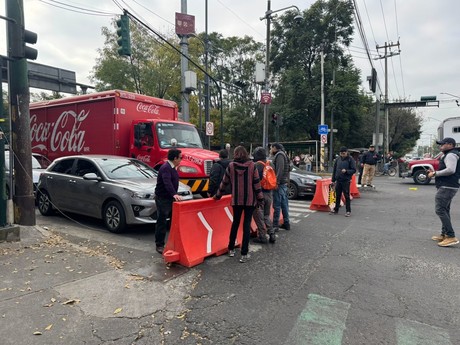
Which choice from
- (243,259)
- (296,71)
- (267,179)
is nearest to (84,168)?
(267,179)

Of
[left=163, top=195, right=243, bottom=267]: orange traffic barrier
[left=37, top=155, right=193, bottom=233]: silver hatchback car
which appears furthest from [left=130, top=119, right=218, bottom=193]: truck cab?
[left=163, top=195, right=243, bottom=267]: orange traffic barrier

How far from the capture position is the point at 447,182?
6.27 m

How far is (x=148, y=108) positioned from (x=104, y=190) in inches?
183

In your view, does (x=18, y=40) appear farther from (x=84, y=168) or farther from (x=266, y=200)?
(x=266, y=200)

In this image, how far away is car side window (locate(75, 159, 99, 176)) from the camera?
7.78 m

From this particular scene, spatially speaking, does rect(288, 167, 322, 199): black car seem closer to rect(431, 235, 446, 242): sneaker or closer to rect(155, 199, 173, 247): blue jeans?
rect(431, 235, 446, 242): sneaker

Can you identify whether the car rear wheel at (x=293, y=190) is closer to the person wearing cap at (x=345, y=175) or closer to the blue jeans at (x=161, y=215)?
the person wearing cap at (x=345, y=175)

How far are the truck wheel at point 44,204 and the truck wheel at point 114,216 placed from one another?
7.66ft

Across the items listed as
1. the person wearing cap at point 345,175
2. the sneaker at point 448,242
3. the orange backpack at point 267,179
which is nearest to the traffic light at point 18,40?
A: the orange backpack at point 267,179

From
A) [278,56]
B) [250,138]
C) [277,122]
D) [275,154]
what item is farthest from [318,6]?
[275,154]

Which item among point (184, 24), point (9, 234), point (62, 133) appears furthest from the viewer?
point (184, 24)

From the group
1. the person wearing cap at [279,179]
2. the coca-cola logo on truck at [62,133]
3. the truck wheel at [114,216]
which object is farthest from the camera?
the coca-cola logo on truck at [62,133]

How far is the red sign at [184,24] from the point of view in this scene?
52.0 feet

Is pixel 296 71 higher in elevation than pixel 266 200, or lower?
higher
